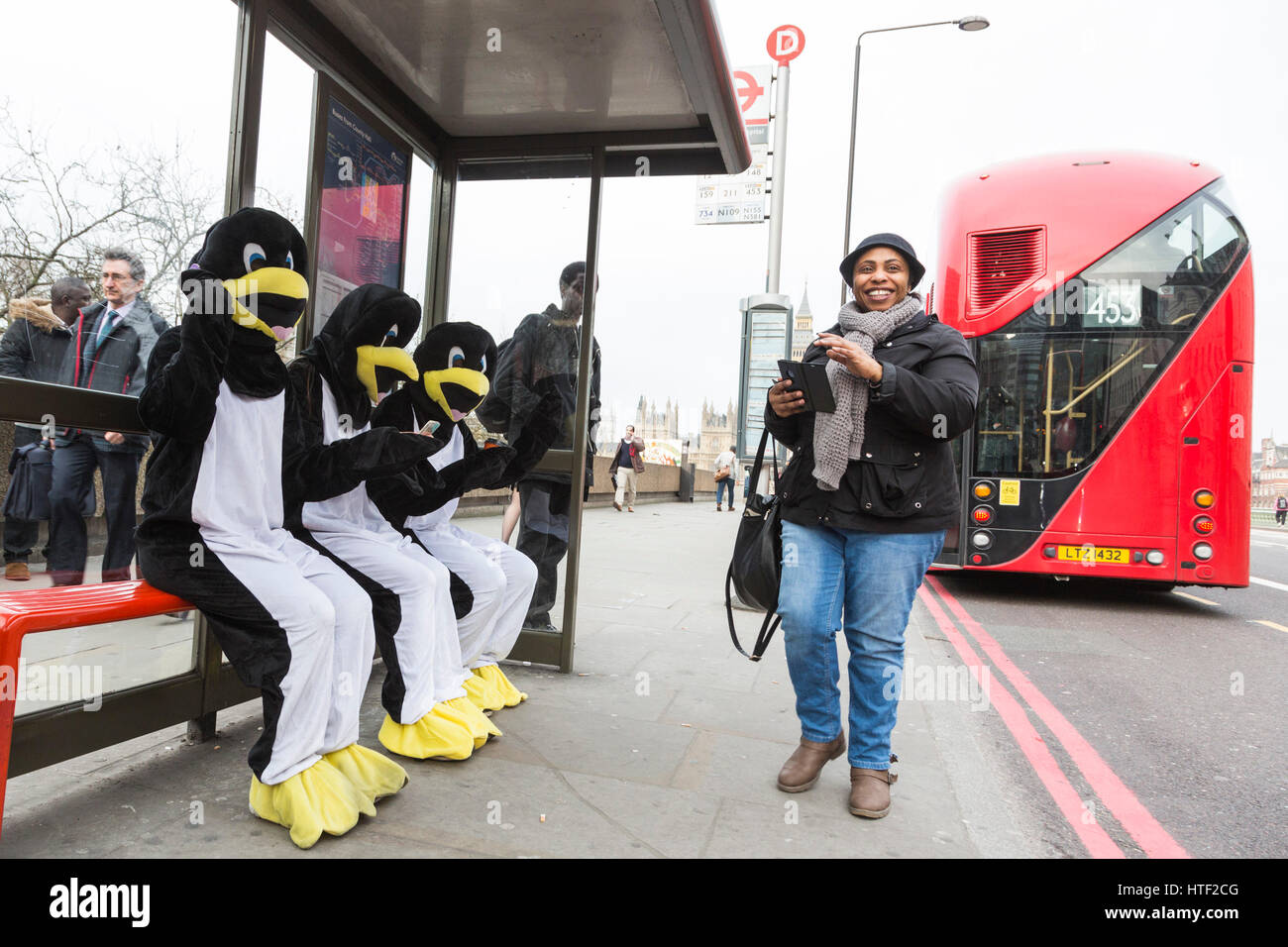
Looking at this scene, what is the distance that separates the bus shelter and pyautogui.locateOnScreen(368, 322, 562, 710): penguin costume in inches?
21.3

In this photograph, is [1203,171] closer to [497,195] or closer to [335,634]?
[497,195]

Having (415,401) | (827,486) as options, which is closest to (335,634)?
(415,401)

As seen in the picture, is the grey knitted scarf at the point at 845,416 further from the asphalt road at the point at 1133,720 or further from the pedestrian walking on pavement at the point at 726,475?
the pedestrian walking on pavement at the point at 726,475

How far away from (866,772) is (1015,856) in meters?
0.47

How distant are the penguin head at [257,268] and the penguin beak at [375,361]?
0.41 m

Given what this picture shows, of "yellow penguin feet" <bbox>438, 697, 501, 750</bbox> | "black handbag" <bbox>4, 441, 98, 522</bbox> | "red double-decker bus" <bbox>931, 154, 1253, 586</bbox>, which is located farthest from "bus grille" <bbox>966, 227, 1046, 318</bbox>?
"black handbag" <bbox>4, 441, 98, 522</bbox>

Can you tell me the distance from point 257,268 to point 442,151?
88.7 inches

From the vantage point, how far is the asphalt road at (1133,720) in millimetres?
2828

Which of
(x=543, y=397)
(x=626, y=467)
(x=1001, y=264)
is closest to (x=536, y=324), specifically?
(x=543, y=397)

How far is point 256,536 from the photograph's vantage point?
245 centimetres

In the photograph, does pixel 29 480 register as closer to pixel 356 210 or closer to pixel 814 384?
pixel 356 210

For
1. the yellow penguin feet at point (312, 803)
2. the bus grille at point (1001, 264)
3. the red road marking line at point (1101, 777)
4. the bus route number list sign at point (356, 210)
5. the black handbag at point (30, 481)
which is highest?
the bus grille at point (1001, 264)

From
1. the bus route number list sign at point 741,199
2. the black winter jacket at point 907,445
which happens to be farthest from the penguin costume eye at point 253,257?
the bus route number list sign at point 741,199

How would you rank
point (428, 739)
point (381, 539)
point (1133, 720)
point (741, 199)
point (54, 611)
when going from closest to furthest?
point (54, 611) → point (428, 739) → point (381, 539) → point (1133, 720) → point (741, 199)
